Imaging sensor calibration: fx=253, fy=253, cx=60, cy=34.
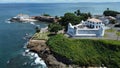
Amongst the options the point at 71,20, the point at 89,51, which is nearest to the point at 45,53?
the point at 89,51

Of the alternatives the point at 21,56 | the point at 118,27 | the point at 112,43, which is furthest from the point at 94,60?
the point at 118,27

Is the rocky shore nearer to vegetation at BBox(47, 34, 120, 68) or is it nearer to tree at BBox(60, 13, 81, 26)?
vegetation at BBox(47, 34, 120, 68)

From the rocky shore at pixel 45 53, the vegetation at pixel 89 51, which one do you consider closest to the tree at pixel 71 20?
the rocky shore at pixel 45 53

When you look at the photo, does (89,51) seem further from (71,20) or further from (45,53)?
(71,20)

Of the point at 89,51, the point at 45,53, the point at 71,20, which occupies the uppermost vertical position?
the point at 71,20

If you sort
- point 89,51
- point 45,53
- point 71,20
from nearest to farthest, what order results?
point 89,51
point 45,53
point 71,20

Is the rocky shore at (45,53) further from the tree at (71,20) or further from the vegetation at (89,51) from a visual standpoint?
the tree at (71,20)

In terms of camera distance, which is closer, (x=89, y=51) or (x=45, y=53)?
(x=89, y=51)

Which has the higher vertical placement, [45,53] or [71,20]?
[71,20]
